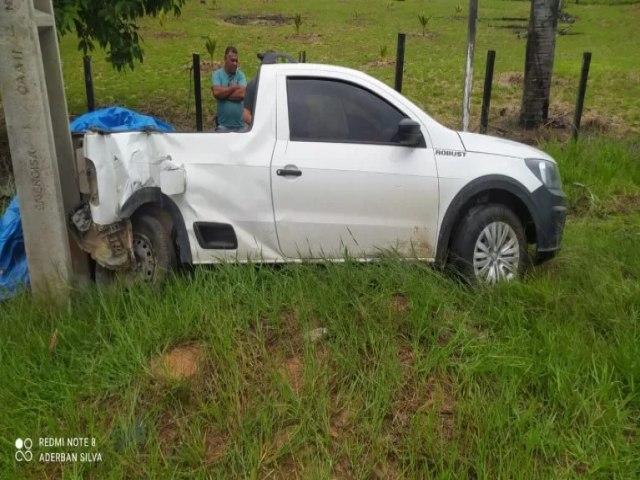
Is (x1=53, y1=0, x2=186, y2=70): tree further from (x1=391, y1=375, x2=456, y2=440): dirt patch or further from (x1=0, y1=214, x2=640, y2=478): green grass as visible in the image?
(x1=391, y1=375, x2=456, y2=440): dirt patch

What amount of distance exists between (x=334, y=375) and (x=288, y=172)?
1.82 m

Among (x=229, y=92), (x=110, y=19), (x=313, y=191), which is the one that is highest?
(x=110, y=19)

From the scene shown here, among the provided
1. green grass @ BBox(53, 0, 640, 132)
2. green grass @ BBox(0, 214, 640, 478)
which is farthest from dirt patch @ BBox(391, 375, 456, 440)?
green grass @ BBox(53, 0, 640, 132)

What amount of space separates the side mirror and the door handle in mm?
836

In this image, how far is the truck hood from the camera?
5023mm

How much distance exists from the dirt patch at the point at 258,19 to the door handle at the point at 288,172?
28.4 m

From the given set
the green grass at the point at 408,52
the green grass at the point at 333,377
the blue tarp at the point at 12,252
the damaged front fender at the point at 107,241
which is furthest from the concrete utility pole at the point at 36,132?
the green grass at the point at 408,52

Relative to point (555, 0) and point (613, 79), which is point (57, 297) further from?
point (613, 79)

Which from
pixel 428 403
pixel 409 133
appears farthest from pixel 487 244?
pixel 428 403

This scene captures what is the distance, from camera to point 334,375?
3494 mm

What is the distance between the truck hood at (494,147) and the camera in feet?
16.5

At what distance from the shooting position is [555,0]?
10.1m

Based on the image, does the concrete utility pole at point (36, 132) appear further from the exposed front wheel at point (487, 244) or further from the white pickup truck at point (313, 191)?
the exposed front wheel at point (487, 244)

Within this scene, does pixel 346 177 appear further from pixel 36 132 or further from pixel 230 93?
pixel 230 93
